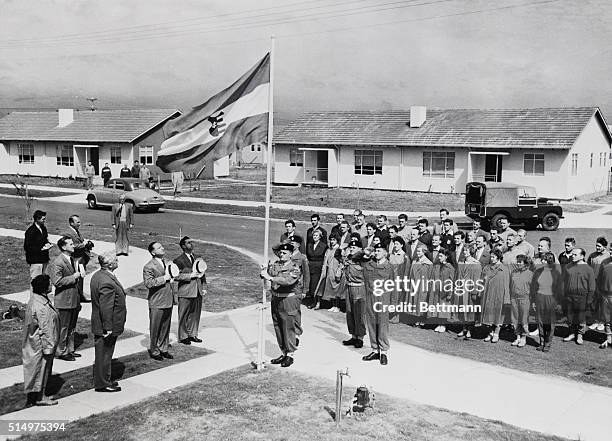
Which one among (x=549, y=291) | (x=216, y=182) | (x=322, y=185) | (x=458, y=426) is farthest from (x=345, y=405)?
(x=216, y=182)

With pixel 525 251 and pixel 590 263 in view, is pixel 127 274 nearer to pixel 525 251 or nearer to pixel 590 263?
pixel 525 251

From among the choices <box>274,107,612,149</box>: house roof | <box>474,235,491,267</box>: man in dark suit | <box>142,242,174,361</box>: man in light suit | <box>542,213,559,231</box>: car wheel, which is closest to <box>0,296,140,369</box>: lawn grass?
<box>142,242,174,361</box>: man in light suit

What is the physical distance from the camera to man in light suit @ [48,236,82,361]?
30.0ft

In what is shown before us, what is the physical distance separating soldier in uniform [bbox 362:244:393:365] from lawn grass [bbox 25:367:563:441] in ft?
4.68

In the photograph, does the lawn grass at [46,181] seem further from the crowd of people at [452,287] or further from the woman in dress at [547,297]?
the woman in dress at [547,297]

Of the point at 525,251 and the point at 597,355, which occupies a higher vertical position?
the point at 525,251

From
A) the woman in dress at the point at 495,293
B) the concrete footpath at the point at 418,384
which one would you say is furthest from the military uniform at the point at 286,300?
the woman in dress at the point at 495,293

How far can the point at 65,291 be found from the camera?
9.23 meters

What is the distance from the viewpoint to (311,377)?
8984 mm

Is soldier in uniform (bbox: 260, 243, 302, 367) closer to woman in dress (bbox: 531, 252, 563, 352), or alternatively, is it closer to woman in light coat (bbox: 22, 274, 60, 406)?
woman in light coat (bbox: 22, 274, 60, 406)

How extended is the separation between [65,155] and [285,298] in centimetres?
4317

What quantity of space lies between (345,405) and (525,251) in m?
5.18

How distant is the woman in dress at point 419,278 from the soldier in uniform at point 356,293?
1645mm

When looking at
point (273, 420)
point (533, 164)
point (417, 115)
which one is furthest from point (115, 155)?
point (273, 420)
